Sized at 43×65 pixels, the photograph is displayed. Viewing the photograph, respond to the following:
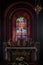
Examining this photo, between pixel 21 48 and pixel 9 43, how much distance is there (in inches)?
30.3

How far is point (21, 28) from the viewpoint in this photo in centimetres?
1325

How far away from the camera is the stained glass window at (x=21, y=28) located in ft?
43.1

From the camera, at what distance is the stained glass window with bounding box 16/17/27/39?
13125mm

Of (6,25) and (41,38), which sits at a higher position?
(6,25)

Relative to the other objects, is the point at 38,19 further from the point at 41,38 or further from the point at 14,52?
the point at 14,52

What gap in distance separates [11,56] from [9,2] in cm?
318

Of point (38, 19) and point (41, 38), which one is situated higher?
point (38, 19)

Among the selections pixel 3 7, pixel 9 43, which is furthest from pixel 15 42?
pixel 3 7

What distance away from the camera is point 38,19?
1230cm

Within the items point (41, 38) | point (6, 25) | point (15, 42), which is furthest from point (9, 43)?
point (41, 38)

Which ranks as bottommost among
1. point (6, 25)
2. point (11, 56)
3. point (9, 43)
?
point (11, 56)

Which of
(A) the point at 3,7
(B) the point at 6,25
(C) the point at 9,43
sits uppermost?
(A) the point at 3,7

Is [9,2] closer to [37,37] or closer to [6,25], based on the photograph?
[6,25]

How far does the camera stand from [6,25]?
12.5m
